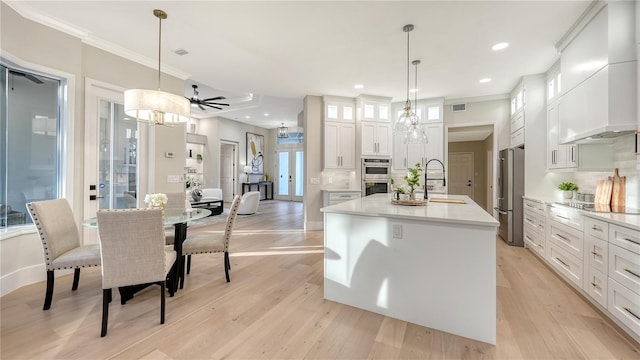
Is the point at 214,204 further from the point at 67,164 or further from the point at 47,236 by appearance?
the point at 47,236

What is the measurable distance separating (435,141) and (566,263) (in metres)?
3.32

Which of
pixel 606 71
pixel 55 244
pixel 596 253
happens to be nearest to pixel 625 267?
pixel 596 253

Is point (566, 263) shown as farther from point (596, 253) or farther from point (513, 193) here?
point (513, 193)

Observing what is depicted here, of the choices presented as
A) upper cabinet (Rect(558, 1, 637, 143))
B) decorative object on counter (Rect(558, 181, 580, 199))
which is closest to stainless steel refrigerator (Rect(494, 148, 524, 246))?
decorative object on counter (Rect(558, 181, 580, 199))

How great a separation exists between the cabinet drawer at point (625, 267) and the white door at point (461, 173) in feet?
21.9

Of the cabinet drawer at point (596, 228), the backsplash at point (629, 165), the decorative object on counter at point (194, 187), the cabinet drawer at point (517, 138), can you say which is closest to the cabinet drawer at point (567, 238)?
the cabinet drawer at point (596, 228)

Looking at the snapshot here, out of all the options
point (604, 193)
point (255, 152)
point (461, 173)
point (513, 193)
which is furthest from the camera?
point (255, 152)

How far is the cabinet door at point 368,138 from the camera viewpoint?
18.2 feet

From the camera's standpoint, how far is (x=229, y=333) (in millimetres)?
1952

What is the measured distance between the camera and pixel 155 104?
2484mm

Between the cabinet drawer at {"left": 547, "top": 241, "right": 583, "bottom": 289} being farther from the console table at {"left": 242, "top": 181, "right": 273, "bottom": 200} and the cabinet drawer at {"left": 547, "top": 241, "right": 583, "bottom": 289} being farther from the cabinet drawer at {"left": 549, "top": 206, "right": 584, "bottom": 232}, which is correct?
the console table at {"left": 242, "top": 181, "right": 273, "bottom": 200}

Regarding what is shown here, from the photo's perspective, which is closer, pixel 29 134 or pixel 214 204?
pixel 29 134

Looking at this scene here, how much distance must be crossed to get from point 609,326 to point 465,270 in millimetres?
1355

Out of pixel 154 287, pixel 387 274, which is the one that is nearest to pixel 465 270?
pixel 387 274
